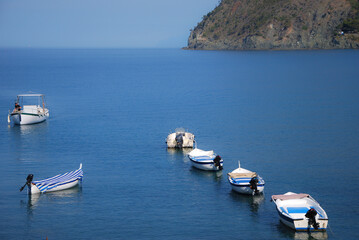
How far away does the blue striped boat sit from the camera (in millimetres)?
46422

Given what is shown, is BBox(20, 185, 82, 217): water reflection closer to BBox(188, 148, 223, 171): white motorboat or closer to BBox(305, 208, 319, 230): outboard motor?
BBox(188, 148, 223, 171): white motorboat

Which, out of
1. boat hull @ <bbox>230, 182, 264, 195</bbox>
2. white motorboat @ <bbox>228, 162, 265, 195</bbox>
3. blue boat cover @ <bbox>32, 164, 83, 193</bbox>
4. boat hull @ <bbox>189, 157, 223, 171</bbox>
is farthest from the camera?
boat hull @ <bbox>189, 157, 223, 171</bbox>

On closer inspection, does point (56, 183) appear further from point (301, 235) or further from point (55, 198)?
point (301, 235)

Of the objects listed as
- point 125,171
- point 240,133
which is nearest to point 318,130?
point 240,133

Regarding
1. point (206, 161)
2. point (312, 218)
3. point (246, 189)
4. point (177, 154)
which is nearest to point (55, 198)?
point (206, 161)

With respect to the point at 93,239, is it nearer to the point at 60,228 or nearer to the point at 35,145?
the point at 60,228

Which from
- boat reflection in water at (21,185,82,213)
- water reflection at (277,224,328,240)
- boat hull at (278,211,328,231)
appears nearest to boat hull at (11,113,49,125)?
boat reflection in water at (21,185,82,213)

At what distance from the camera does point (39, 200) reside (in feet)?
149

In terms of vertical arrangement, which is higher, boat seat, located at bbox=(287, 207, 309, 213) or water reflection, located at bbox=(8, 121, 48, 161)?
water reflection, located at bbox=(8, 121, 48, 161)

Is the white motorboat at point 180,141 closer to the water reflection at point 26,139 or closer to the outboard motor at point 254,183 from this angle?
the water reflection at point 26,139

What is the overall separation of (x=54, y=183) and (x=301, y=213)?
22.6 meters

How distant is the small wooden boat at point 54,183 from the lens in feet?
152

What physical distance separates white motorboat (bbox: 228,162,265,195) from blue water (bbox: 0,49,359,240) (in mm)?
754

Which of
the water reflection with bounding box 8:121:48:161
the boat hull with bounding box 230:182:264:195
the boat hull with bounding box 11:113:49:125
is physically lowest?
the boat hull with bounding box 230:182:264:195
